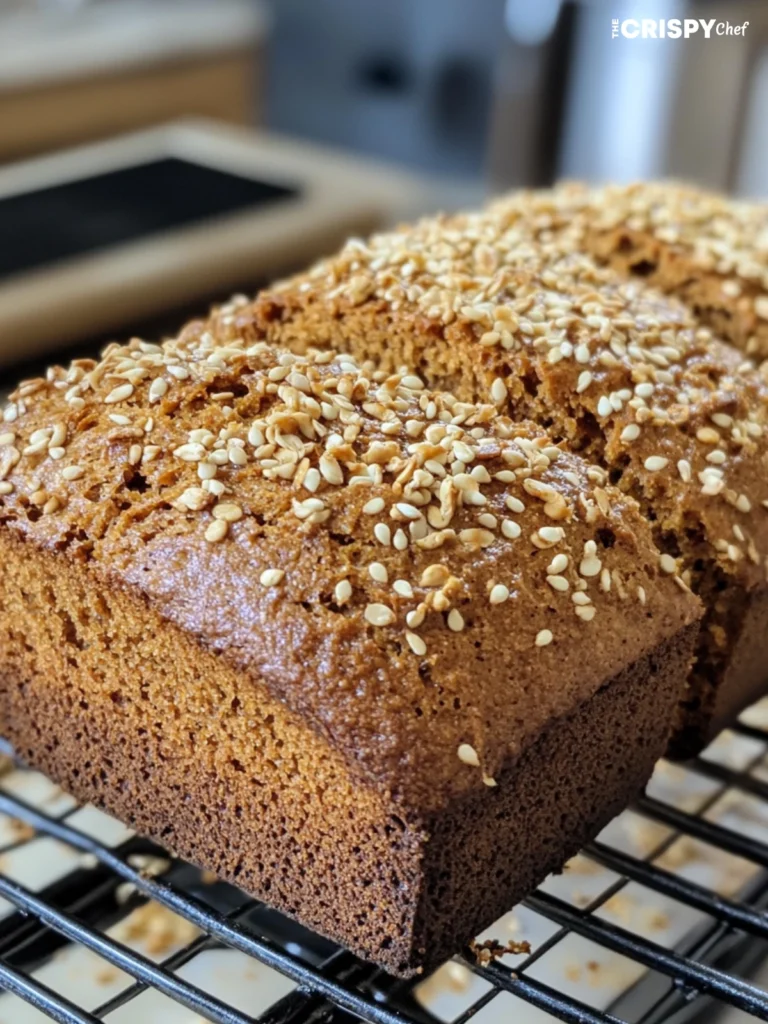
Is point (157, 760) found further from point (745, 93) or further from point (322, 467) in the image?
point (745, 93)

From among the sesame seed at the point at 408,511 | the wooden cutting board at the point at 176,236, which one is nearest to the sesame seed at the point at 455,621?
the sesame seed at the point at 408,511

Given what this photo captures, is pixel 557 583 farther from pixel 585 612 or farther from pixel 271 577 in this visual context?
pixel 271 577

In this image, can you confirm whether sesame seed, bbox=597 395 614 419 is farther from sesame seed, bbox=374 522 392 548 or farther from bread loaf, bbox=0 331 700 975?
sesame seed, bbox=374 522 392 548

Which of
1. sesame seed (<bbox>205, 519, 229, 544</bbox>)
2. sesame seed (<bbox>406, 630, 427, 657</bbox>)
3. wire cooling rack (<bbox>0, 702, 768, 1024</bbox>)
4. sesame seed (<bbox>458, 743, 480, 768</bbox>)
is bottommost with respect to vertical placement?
wire cooling rack (<bbox>0, 702, 768, 1024</bbox>)

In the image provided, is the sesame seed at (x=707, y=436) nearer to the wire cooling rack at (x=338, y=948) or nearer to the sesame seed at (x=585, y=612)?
the sesame seed at (x=585, y=612)

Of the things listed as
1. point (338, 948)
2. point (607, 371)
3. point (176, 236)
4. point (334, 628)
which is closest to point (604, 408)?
point (607, 371)

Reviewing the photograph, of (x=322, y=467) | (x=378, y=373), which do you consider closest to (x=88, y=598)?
(x=322, y=467)

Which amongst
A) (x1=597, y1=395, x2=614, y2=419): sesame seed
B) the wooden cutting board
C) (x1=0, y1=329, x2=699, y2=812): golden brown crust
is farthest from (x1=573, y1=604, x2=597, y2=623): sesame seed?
the wooden cutting board
